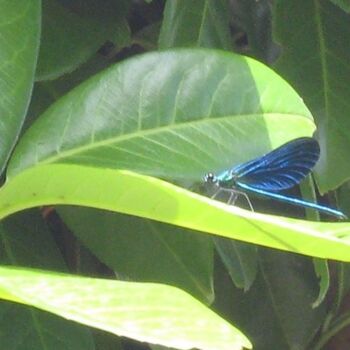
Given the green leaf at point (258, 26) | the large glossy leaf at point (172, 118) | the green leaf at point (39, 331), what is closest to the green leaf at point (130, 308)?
the large glossy leaf at point (172, 118)

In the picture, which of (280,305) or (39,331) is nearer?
(39,331)

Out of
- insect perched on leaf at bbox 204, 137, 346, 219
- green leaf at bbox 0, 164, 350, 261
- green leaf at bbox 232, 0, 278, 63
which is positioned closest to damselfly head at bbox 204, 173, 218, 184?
insect perched on leaf at bbox 204, 137, 346, 219

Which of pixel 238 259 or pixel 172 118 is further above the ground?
pixel 172 118

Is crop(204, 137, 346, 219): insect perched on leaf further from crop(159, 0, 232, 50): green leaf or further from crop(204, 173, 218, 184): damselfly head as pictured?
crop(159, 0, 232, 50): green leaf

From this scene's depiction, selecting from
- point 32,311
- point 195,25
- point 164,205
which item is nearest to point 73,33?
point 195,25

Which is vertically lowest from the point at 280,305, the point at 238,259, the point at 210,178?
the point at 280,305

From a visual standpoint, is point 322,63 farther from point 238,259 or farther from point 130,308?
point 130,308

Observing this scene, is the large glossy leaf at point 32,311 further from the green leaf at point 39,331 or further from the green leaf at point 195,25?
the green leaf at point 195,25
